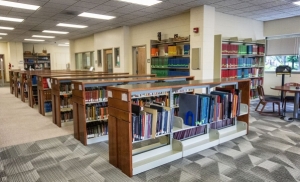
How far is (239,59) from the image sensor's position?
7.15 m

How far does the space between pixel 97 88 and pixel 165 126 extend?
5.91 ft

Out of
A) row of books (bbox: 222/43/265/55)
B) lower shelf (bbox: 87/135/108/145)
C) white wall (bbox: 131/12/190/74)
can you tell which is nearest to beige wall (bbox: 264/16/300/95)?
row of books (bbox: 222/43/265/55)

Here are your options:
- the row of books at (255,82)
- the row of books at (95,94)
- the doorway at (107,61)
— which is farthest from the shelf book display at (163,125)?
the doorway at (107,61)

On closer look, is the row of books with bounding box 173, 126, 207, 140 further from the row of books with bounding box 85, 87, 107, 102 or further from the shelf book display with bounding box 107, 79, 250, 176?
the row of books with bounding box 85, 87, 107, 102

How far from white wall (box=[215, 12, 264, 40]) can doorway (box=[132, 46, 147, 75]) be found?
3.04 m

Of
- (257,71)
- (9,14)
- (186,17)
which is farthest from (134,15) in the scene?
(257,71)

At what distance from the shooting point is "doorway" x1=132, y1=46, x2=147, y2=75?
8.80m

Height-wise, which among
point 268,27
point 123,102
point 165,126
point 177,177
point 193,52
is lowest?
point 177,177

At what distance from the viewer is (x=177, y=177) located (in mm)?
2602

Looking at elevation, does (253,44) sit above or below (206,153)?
above

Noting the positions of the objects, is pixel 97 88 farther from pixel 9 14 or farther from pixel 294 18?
pixel 294 18

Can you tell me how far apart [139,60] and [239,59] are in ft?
12.7

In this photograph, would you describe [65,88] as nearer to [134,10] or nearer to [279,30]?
[134,10]

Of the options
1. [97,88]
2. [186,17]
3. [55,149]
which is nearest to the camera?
[55,149]
